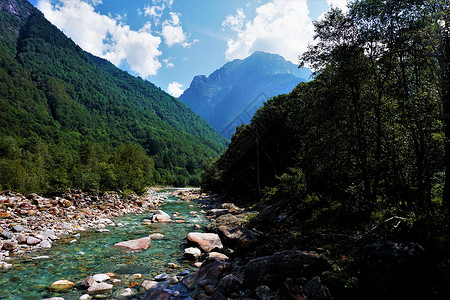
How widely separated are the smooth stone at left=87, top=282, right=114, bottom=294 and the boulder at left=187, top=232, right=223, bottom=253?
202 inches

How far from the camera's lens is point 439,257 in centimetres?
426

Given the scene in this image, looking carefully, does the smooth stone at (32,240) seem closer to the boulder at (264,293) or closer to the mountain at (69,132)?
the mountain at (69,132)

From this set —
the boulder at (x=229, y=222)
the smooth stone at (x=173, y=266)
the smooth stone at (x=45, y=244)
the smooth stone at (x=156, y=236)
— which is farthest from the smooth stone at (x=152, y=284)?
the boulder at (x=229, y=222)

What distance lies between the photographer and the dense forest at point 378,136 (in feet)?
17.8

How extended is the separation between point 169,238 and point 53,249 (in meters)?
5.95

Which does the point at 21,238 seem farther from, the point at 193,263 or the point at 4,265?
the point at 193,263

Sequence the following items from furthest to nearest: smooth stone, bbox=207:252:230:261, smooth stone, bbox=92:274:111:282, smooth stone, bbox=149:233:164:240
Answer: smooth stone, bbox=149:233:164:240 < smooth stone, bbox=207:252:230:261 < smooth stone, bbox=92:274:111:282

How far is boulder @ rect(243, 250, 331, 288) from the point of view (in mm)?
5777

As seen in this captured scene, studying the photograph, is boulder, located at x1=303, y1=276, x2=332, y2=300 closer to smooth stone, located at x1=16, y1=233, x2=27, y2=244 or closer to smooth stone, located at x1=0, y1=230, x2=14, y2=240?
smooth stone, located at x1=16, y1=233, x2=27, y2=244

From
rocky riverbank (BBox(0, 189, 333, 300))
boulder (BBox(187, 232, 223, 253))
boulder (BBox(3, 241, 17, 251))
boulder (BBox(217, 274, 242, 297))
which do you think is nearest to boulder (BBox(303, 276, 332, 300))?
rocky riverbank (BBox(0, 189, 333, 300))

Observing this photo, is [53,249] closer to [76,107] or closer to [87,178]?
[87,178]

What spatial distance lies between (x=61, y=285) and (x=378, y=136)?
12.4m

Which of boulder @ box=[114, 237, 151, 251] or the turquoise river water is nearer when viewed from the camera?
the turquoise river water

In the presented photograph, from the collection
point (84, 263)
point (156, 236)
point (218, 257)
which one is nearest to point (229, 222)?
point (156, 236)
